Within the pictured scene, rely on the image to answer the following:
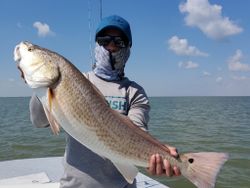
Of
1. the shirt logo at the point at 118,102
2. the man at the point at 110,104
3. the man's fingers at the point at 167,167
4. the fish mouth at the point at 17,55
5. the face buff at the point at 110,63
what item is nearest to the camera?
the fish mouth at the point at 17,55

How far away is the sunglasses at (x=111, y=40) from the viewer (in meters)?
3.44

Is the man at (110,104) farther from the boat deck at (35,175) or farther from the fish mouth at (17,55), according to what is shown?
the boat deck at (35,175)

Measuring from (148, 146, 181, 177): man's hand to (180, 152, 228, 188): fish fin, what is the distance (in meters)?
0.07

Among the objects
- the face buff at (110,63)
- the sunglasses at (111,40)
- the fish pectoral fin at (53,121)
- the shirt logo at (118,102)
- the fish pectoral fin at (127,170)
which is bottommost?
the fish pectoral fin at (127,170)

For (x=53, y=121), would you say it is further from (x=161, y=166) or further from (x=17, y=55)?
(x=161, y=166)

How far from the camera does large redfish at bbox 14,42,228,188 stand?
8.45 ft

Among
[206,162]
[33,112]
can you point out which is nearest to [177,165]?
[206,162]

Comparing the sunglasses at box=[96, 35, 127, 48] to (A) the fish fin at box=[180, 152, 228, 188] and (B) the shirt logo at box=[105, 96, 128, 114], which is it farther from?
(A) the fish fin at box=[180, 152, 228, 188]

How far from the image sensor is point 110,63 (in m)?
3.40

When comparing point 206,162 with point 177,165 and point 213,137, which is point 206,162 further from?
point 213,137

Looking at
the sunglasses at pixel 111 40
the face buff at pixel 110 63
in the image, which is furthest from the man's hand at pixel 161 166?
the sunglasses at pixel 111 40

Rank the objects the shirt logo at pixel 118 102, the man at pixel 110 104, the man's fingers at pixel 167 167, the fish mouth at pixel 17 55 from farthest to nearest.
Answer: the shirt logo at pixel 118 102 → the man at pixel 110 104 → the man's fingers at pixel 167 167 → the fish mouth at pixel 17 55

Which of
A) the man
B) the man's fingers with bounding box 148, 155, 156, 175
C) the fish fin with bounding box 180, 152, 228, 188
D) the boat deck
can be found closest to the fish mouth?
the man

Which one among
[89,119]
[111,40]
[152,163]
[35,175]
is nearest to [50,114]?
[89,119]
